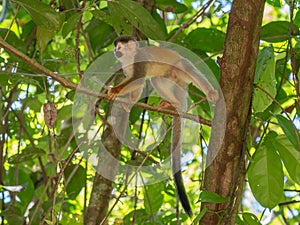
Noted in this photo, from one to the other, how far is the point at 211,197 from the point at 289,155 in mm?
501

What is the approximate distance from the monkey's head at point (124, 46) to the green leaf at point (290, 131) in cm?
76

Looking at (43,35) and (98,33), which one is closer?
(43,35)

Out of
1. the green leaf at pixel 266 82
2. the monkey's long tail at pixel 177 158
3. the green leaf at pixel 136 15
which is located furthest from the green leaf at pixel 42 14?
the green leaf at pixel 266 82

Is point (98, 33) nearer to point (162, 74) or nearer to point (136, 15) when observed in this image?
point (162, 74)

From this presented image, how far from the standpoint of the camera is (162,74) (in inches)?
95.9

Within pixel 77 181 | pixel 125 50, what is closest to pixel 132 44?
pixel 125 50

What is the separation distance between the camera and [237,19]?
69.4 inches

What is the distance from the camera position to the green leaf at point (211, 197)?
1585mm

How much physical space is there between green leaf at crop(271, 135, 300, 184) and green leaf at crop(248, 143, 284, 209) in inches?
1.3

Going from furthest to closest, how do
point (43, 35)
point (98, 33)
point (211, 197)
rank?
point (98, 33)
point (43, 35)
point (211, 197)

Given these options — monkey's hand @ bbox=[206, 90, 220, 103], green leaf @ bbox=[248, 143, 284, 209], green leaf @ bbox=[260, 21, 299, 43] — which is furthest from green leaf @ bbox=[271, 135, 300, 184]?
green leaf @ bbox=[260, 21, 299, 43]

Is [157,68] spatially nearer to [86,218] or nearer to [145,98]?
[145,98]

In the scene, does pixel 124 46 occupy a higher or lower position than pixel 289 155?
higher

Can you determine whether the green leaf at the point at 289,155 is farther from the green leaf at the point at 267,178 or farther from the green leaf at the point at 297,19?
the green leaf at the point at 297,19
